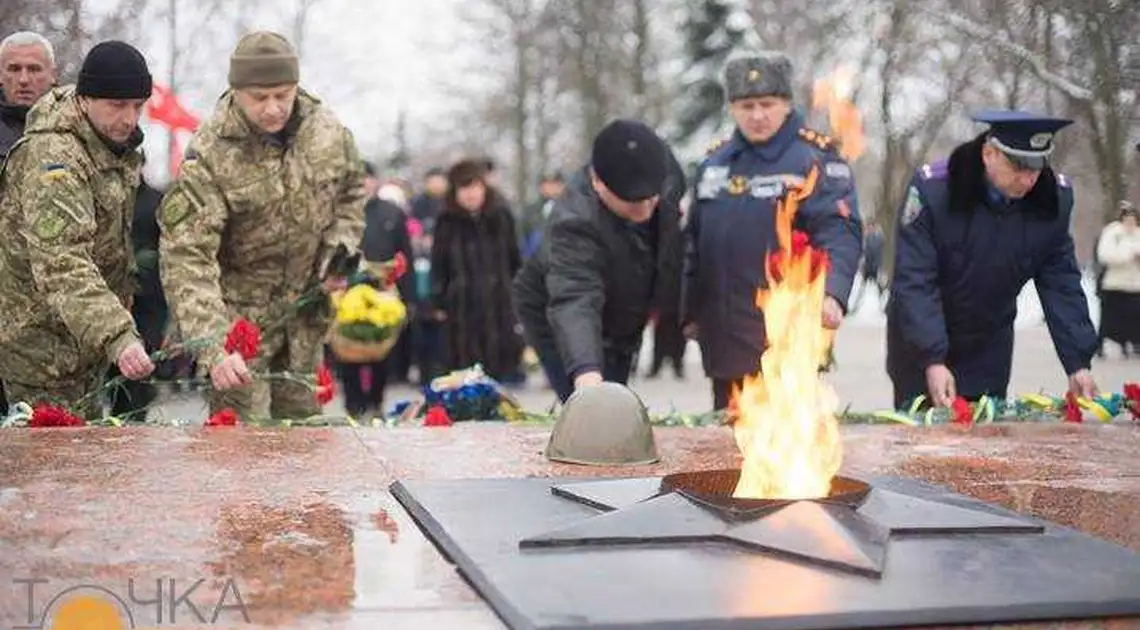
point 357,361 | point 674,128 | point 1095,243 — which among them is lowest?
point 357,361

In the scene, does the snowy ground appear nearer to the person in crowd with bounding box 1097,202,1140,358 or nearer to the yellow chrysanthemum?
the person in crowd with bounding box 1097,202,1140,358

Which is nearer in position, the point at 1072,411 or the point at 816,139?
the point at 1072,411

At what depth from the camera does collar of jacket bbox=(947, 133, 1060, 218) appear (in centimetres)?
594

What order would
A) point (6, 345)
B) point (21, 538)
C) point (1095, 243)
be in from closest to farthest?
1. point (21, 538)
2. point (6, 345)
3. point (1095, 243)

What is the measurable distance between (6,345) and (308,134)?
1338 millimetres

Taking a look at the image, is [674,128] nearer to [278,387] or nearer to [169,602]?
[278,387]

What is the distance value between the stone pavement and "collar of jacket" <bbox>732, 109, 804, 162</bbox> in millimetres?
1034

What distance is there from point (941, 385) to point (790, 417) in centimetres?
227

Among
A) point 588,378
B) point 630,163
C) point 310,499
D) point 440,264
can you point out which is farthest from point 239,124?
point 440,264

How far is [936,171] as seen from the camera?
20.0 feet

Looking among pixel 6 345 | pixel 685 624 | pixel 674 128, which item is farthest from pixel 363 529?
pixel 674 128

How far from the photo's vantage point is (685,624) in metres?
2.51

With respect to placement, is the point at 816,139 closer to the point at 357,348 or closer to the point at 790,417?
the point at 790,417

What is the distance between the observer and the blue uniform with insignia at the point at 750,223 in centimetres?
602
